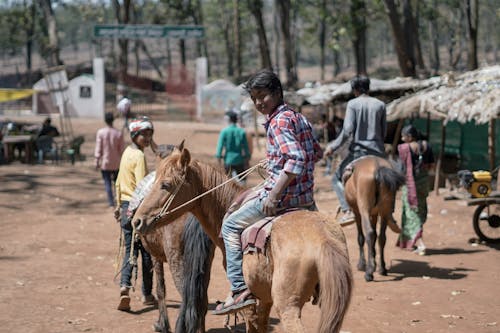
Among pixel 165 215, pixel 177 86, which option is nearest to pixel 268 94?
pixel 165 215

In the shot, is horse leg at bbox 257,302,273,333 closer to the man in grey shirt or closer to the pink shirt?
the man in grey shirt

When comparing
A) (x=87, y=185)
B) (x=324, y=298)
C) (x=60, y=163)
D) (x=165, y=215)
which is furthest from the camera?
(x=60, y=163)

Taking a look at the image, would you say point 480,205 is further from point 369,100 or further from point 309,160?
point 309,160

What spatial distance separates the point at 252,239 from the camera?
480 cm

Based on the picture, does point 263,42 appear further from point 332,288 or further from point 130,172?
point 332,288

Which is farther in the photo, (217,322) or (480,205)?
(480,205)

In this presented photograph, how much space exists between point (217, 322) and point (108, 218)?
716cm

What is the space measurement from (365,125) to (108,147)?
4.77 m

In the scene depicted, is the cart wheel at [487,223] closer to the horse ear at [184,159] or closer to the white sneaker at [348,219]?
the white sneaker at [348,219]

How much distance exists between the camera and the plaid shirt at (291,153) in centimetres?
475

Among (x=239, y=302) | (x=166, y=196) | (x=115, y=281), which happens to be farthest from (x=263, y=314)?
(x=115, y=281)

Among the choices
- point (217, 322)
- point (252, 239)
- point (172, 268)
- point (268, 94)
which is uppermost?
point (268, 94)

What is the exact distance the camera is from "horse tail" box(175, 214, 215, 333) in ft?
19.6

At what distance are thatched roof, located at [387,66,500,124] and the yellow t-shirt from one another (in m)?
7.80
